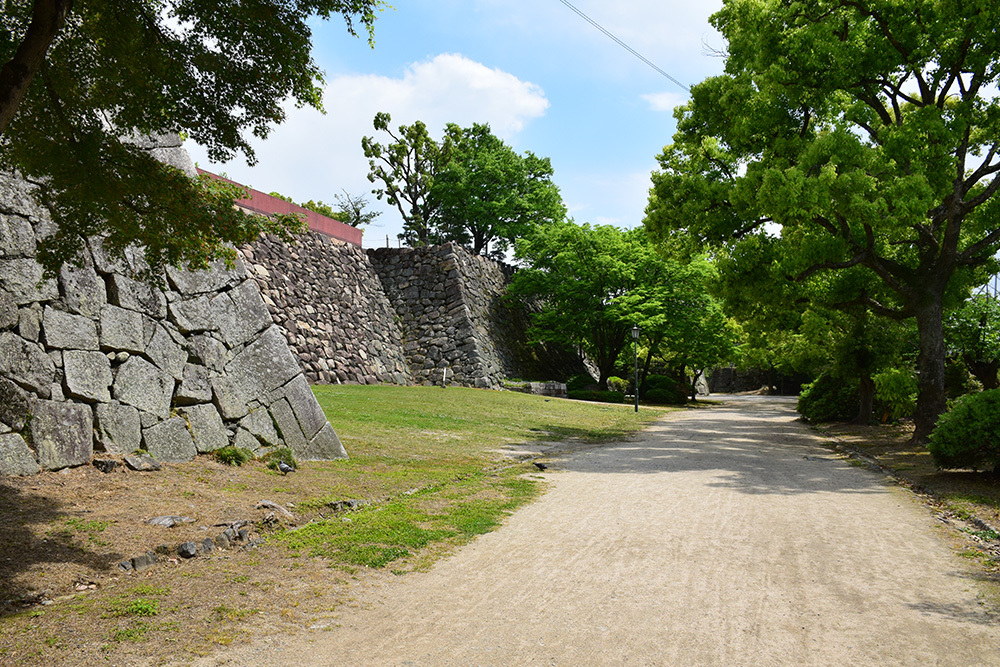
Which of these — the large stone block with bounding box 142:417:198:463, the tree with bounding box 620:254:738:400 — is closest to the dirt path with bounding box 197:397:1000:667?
the large stone block with bounding box 142:417:198:463

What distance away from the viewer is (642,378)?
3419 cm

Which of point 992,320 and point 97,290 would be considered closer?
point 97,290

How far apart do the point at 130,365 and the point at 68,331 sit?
2.57 feet

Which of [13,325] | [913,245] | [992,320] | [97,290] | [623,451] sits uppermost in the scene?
[913,245]

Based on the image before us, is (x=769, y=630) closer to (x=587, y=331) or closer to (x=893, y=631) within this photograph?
(x=893, y=631)

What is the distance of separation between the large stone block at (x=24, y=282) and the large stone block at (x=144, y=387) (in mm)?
1102

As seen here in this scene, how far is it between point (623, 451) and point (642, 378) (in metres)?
21.9

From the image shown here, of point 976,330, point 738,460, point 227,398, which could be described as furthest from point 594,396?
point 227,398

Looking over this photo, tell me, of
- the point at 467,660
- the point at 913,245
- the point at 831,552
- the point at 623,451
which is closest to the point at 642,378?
the point at 913,245

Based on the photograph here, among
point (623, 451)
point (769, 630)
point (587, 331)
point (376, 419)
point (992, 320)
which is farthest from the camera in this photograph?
point (587, 331)

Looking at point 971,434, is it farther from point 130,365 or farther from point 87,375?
point 87,375

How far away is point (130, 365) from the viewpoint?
289 inches

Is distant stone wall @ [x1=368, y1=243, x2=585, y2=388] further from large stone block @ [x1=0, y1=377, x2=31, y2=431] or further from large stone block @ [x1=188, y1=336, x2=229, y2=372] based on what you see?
large stone block @ [x1=0, y1=377, x2=31, y2=431]

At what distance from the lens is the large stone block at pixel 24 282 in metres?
6.28
